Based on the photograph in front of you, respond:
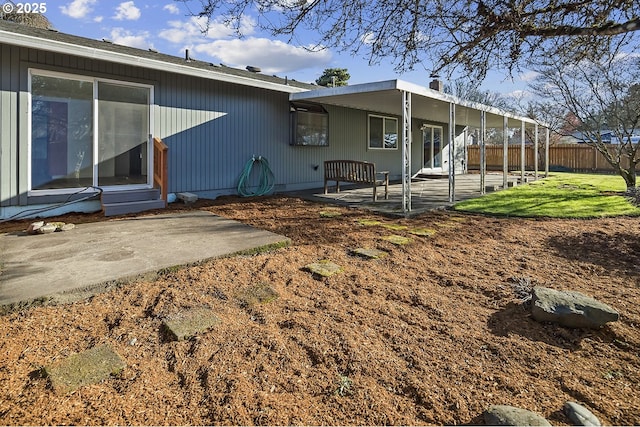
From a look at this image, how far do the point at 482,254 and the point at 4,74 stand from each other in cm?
694

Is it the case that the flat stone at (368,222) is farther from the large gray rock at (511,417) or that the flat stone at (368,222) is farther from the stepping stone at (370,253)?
the large gray rock at (511,417)

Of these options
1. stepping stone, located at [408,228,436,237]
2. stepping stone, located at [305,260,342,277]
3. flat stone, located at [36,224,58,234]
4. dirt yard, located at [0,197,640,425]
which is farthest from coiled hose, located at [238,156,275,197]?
stepping stone, located at [305,260,342,277]

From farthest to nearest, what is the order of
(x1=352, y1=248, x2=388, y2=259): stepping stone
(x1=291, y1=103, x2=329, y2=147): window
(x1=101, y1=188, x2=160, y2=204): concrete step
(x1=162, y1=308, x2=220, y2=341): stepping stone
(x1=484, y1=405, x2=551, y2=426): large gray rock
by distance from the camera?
1. (x1=291, y1=103, x2=329, y2=147): window
2. (x1=101, y1=188, x2=160, y2=204): concrete step
3. (x1=352, y1=248, x2=388, y2=259): stepping stone
4. (x1=162, y1=308, x2=220, y2=341): stepping stone
5. (x1=484, y1=405, x2=551, y2=426): large gray rock

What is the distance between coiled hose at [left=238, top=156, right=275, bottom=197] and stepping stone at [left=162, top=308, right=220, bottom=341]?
6.12 m

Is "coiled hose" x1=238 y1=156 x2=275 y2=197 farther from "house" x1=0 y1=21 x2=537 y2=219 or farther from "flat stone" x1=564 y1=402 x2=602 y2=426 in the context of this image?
"flat stone" x1=564 y1=402 x2=602 y2=426

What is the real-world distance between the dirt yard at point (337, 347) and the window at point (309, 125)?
20.2ft

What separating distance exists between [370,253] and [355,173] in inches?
171

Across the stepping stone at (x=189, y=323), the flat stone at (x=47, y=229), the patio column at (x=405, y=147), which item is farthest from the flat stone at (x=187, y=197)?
the stepping stone at (x=189, y=323)

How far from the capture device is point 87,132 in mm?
6500

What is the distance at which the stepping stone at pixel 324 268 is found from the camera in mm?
3663

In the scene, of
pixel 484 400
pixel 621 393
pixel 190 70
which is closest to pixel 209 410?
pixel 484 400

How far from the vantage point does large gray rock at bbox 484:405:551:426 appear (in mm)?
1689

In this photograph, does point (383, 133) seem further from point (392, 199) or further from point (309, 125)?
point (392, 199)

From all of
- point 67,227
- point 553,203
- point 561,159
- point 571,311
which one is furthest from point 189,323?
point 561,159
